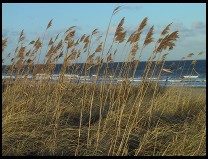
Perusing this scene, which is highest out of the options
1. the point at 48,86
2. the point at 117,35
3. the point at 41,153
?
the point at 117,35

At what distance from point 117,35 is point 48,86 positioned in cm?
348

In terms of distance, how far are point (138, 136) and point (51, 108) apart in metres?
1.83

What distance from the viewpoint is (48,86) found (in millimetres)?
7977

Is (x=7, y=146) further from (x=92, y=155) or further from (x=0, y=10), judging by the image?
(x=0, y=10)

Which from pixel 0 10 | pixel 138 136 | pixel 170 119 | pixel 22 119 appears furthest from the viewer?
pixel 170 119

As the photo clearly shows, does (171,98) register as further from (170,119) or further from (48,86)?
(48,86)

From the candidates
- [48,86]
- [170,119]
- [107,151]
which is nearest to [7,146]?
[107,151]

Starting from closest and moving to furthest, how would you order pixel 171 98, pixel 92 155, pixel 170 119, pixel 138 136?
pixel 92 155 < pixel 138 136 < pixel 170 119 < pixel 171 98

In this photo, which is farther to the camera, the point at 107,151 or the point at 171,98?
the point at 171,98

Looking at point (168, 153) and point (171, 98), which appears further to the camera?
point (171, 98)

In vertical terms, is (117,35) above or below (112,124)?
above

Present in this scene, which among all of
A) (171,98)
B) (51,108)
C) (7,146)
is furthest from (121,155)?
(171,98)

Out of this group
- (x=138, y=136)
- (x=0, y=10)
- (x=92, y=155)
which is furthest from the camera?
(x=0, y=10)

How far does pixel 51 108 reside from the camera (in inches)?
232
